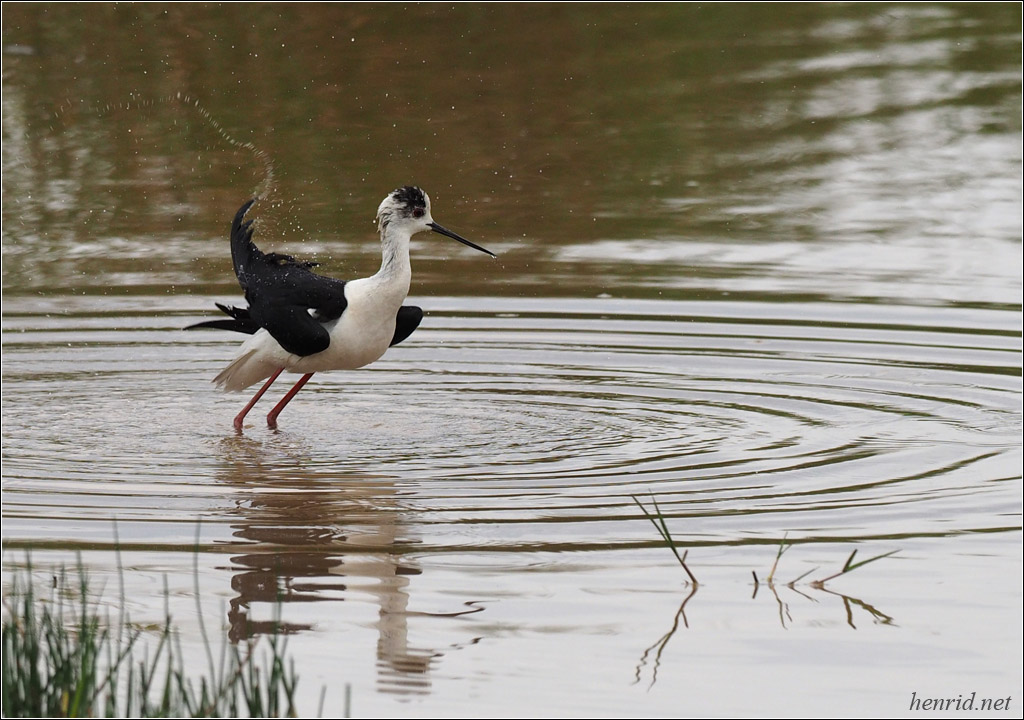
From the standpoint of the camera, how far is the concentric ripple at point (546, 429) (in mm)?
7621

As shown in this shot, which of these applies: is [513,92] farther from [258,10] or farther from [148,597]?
[148,597]

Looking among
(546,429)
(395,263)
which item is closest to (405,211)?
(395,263)

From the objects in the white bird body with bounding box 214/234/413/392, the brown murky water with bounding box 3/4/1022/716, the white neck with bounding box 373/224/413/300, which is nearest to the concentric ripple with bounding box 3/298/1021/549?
the brown murky water with bounding box 3/4/1022/716

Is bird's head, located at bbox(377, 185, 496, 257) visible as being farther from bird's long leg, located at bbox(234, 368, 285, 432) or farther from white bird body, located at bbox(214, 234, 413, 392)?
bird's long leg, located at bbox(234, 368, 285, 432)

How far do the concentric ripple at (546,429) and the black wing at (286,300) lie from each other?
0.51 meters

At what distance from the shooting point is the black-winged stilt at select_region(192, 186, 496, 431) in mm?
9648

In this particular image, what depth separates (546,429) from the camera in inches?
368

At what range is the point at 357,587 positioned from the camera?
22.0ft

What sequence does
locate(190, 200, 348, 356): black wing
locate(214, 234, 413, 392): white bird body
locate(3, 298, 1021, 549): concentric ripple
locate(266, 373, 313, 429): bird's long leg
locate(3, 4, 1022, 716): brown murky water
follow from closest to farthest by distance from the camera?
locate(3, 4, 1022, 716): brown murky water → locate(3, 298, 1021, 549): concentric ripple → locate(190, 200, 348, 356): black wing → locate(214, 234, 413, 392): white bird body → locate(266, 373, 313, 429): bird's long leg

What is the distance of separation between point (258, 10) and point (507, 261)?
766cm

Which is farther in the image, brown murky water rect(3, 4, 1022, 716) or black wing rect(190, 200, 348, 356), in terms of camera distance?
black wing rect(190, 200, 348, 356)

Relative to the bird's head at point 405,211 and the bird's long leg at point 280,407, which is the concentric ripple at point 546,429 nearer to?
the bird's long leg at point 280,407

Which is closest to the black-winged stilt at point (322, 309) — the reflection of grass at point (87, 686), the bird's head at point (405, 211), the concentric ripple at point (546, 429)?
the bird's head at point (405, 211)

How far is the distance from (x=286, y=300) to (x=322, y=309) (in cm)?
19
